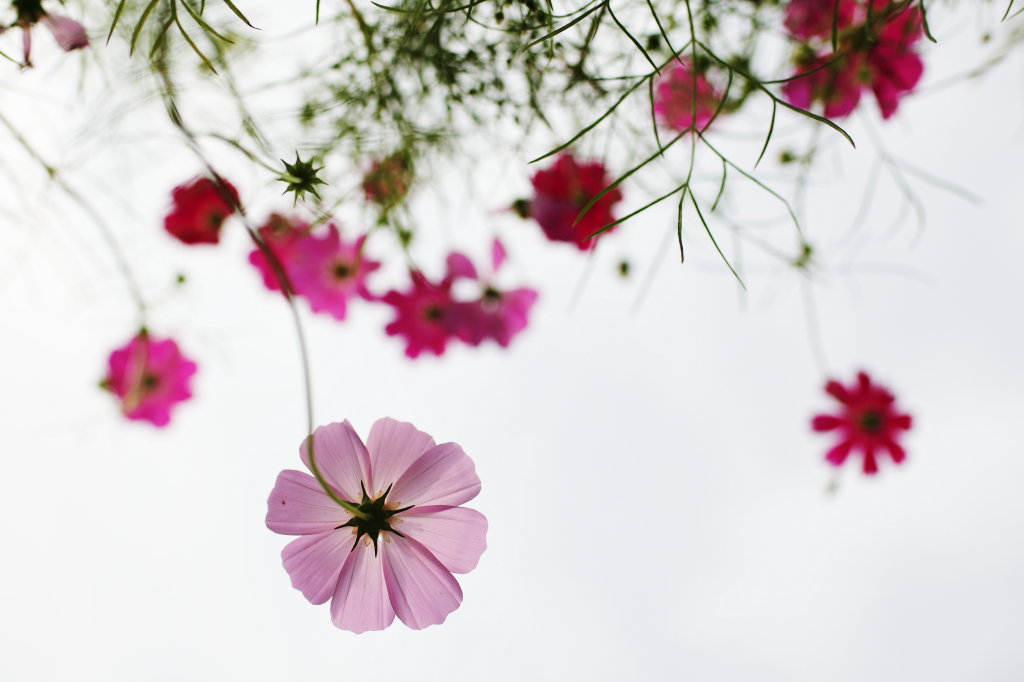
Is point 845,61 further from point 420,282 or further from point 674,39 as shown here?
point 420,282

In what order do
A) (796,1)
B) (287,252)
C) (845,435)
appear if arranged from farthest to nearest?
(845,435) → (287,252) → (796,1)

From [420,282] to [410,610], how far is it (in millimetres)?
319

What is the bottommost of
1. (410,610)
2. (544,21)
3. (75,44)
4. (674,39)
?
(410,610)

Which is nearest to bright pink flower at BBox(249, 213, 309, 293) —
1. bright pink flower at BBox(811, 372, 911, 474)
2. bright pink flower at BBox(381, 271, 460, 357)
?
bright pink flower at BBox(381, 271, 460, 357)

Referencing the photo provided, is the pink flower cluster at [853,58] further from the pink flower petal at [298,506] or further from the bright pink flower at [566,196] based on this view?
the pink flower petal at [298,506]

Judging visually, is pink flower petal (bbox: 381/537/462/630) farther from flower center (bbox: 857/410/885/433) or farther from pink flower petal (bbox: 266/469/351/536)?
flower center (bbox: 857/410/885/433)

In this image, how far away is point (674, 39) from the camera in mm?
512

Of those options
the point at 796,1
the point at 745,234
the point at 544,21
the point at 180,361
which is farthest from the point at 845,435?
the point at 180,361

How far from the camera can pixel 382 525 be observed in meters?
0.35

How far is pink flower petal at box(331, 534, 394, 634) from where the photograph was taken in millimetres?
331

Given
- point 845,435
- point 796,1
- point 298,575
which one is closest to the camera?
point 298,575

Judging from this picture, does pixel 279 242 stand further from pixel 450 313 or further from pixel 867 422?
pixel 867 422

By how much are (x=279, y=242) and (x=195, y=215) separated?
0.08m

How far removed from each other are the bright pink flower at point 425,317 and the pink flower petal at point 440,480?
0.97 ft
